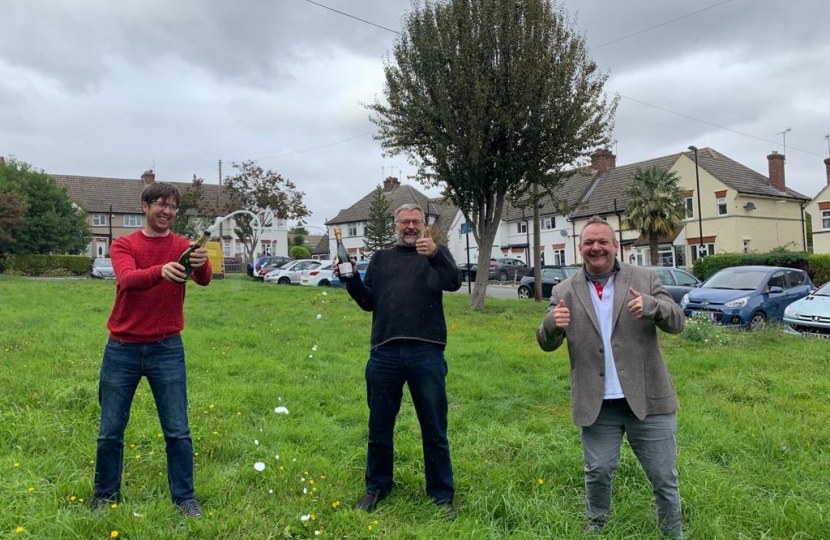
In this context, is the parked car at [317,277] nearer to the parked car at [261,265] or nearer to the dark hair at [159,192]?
the parked car at [261,265]

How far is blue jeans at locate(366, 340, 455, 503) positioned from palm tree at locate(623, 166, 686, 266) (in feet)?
108

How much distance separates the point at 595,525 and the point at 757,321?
10.2 m

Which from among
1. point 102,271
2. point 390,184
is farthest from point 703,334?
point 390,184

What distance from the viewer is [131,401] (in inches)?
131

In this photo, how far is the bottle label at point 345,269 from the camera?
3.55 metres

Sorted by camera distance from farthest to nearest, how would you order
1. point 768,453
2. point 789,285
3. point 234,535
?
point 789,285 < point 768,453 < point 234,535

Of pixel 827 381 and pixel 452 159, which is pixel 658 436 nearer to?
pixel 827 381

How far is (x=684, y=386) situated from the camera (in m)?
6.52

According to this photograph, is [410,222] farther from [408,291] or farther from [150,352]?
[150,352]

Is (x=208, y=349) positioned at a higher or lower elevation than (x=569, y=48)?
lower

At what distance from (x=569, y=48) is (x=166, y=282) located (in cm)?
1196

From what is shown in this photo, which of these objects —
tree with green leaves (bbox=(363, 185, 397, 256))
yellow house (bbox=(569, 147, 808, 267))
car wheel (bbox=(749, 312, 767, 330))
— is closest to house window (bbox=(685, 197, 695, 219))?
yellow house (bbox=(569, 147, 808, 267))

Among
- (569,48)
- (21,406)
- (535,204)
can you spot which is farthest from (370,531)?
(535,204)

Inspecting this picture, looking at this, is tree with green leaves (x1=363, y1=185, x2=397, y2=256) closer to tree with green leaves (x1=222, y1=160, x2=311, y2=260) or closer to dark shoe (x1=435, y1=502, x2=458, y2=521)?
tree with green leaves (x1=222, y1=160, x2=311, y2=260)
